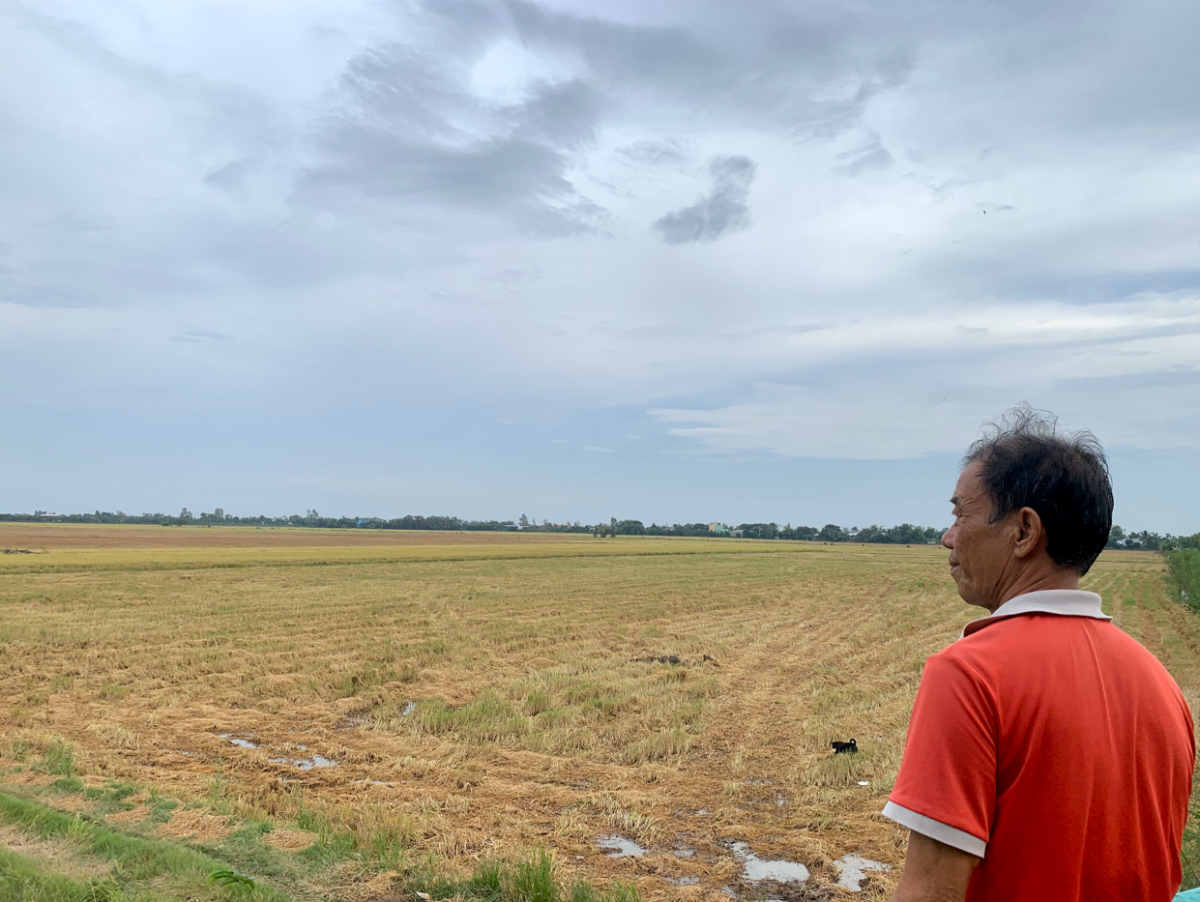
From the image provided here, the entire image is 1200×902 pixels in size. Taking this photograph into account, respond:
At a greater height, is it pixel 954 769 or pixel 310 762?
pixel 954 769

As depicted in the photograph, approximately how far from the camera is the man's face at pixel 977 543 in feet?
6.72

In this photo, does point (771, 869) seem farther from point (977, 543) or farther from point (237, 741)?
point (237, 741)

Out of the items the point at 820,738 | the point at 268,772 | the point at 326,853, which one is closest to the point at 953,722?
the point at 326,853

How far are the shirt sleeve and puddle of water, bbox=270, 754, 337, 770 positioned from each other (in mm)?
9011

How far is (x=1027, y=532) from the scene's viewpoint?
1.97 m

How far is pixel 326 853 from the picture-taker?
6281 mm

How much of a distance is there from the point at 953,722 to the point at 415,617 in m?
22.3

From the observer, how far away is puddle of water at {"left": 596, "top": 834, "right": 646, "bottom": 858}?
6.71 metres

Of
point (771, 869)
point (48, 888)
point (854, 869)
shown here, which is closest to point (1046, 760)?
point (771, 869)

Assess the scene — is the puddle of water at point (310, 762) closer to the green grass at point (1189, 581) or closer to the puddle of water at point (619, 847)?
the puddle of water at point (619, 847)

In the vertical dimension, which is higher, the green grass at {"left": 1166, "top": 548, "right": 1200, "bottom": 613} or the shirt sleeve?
the shirt sleeve

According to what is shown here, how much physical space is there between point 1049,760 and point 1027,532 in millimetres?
568

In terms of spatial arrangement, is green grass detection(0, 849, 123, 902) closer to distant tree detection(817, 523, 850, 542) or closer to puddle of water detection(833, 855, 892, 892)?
puddle of water detection(833, 855, 892, 892)

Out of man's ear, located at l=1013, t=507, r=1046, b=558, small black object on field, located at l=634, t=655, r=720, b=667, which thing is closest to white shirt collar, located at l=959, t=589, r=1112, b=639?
man's ear, located at l=1013, t=507, r=1046, b=558
